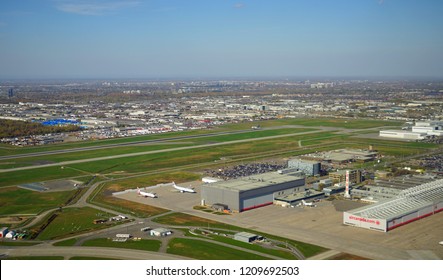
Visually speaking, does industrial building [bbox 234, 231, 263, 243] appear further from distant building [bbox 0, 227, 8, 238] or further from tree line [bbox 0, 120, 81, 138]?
tree line [bbox 0, 120, 81, 138]

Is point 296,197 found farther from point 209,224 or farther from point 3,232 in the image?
point 3,232

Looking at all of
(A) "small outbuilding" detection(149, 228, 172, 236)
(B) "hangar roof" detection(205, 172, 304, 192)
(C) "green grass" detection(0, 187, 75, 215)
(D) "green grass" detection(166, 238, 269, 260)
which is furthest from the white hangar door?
(C) "green grass" detection(0, 187, 75, 215)

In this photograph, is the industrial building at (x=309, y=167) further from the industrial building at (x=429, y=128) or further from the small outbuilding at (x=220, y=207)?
the industrial building at (x=429, y=128)

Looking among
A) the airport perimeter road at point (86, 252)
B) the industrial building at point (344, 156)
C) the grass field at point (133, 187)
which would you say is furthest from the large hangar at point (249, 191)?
the industrial building at point (344, 156)

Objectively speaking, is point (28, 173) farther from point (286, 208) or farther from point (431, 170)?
point (431, 170)

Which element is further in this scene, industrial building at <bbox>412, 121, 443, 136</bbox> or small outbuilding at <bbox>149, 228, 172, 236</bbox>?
industrial building at <bbox>412, 121, 443, 136</bbox>
